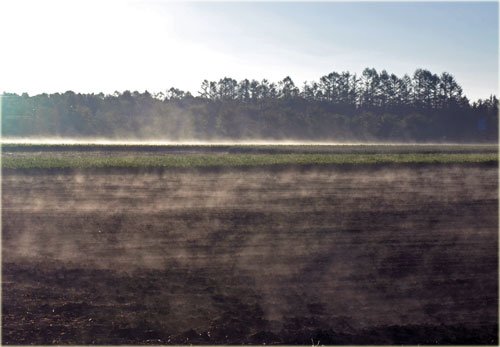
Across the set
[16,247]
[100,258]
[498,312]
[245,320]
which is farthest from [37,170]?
[498,312]

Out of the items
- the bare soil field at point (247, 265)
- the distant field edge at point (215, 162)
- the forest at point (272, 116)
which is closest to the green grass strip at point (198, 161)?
the distant field edge at point (215, 162)

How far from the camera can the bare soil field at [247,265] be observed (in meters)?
10.3

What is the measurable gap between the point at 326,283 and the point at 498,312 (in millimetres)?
4040

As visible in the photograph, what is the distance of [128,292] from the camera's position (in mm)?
11359

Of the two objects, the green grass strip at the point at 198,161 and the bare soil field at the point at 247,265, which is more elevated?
the green grass strip at the point at 198,161

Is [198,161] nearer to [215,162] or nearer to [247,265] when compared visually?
[215,162]

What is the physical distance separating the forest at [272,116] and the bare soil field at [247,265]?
49.0 metres

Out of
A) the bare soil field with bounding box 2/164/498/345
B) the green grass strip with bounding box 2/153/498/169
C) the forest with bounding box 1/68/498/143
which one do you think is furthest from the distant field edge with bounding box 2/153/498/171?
the forest with bounding box 1/68/498/143

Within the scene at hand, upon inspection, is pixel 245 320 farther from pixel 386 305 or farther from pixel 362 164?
pixel 362 164

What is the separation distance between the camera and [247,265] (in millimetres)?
12680

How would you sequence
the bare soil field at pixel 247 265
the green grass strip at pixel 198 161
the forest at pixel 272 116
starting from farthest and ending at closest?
the forest at pixel 272 116, the green grass strip at pixel 198 161, the bare soil field at pixel 247 265

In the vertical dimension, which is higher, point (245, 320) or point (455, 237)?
point (455, 237)

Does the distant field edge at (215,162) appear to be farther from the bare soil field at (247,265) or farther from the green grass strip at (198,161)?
the bare soil field at (247,265)

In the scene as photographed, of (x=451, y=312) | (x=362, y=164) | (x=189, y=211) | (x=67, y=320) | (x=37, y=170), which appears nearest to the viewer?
(x=67, y=320)
